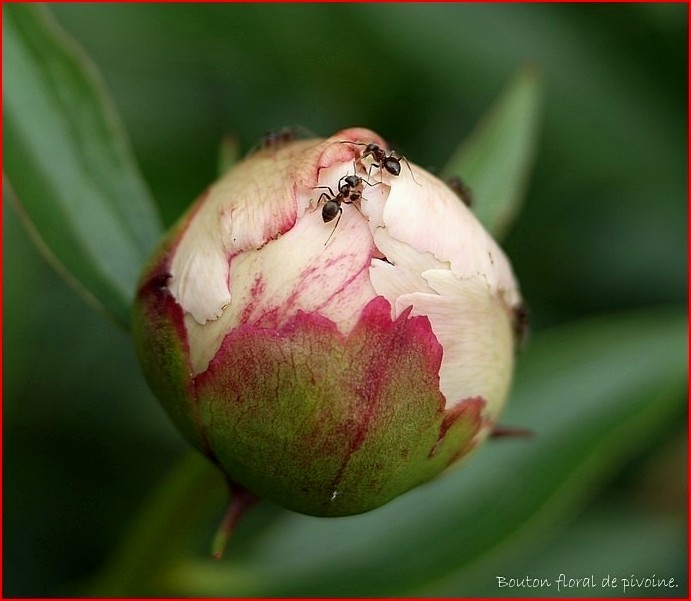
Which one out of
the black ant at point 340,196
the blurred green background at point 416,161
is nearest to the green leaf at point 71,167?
the black ant at point 340,196

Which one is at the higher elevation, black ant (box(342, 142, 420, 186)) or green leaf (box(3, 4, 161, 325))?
black ant (box(342, 142, 420, 186))

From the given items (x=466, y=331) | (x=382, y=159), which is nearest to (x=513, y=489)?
(x=466, y=331)

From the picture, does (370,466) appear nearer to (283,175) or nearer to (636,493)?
(283,175)

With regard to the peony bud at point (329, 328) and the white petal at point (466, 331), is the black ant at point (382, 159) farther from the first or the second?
the white petal at point (466, 331)

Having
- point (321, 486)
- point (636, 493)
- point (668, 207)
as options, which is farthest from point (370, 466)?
point (668, 207)

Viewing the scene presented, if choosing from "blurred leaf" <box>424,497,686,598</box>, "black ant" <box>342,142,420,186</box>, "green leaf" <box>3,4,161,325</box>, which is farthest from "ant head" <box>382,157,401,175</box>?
"blurred leaf" <box>424,497,686,598</box>

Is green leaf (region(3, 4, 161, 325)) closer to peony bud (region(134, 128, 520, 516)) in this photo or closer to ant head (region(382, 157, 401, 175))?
peony bud (region(134, 128, 520, 516))

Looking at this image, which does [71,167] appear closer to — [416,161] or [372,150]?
[372,150]
